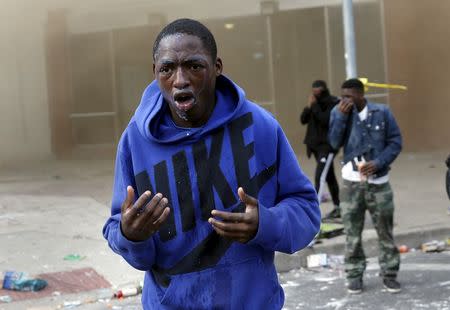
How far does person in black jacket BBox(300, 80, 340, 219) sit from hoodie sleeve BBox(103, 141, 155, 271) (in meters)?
5.47

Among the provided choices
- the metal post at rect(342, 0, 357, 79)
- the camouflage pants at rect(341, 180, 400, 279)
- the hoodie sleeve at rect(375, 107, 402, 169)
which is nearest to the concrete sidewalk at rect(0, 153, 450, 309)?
→ the camouflage pants at rect(341, 180, 400, 279)

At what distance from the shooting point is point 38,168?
1272 cm

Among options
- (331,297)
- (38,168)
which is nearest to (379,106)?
(331,297)

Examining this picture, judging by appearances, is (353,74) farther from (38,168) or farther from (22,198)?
(38,168)

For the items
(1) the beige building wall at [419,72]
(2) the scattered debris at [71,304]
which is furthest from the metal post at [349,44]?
(1) the beige building wall at [419,72]

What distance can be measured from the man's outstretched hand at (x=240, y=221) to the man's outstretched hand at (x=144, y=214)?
0.12 metres

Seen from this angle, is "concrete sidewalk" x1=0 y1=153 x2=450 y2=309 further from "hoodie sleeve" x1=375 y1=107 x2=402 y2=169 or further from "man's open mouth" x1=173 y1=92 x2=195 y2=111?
"man's open mouth" x1=173 y1=92 x2=195 y2=111

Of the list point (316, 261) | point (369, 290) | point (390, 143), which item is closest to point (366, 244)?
point (316, 261)

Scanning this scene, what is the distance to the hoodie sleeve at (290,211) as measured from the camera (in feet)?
6.19

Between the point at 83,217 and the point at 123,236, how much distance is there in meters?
6.36

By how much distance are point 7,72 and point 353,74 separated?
838 centimetres

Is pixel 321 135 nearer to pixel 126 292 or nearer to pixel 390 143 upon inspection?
pixel 390 143

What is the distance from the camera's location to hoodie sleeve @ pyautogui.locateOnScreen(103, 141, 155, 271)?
1880mm

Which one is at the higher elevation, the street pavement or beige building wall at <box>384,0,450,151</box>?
beige building wall at <box>384,0,450,151</box>
